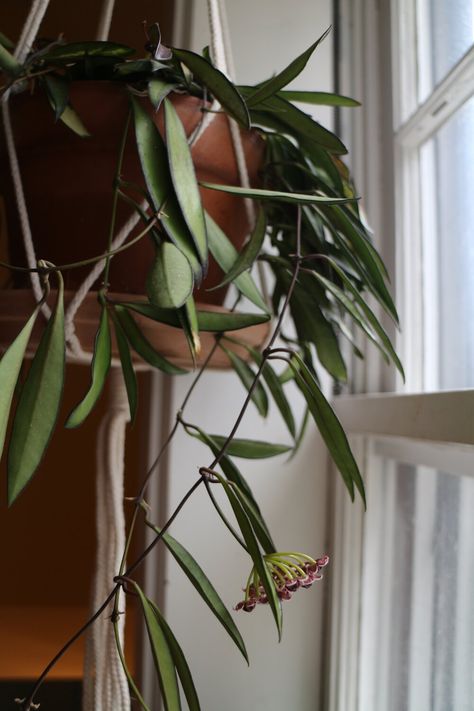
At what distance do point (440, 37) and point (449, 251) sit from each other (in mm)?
264

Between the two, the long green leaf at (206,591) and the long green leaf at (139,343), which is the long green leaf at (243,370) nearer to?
the long green leaf at (139,343)

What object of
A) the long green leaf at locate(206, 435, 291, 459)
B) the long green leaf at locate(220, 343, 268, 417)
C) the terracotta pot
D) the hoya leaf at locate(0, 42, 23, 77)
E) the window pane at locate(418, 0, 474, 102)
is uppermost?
the window pane at locate(418, 0, 474, 102)

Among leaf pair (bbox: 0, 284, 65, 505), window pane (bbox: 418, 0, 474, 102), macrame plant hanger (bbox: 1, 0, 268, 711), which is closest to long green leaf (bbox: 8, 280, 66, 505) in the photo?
leaf pair (bbox: 0, 284, 65, 505)

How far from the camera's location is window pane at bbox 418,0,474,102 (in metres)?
0.81

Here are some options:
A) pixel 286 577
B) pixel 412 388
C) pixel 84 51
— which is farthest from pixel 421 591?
pixel 84 51

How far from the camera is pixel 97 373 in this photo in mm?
506

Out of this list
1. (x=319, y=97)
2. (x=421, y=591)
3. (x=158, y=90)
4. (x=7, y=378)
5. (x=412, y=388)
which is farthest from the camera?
(x=412, y=388)

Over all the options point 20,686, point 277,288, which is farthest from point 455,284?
point 20,686

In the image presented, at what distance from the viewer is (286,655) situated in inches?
37.9

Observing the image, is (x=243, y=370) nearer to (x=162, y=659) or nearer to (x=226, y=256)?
(x=226, y=256)

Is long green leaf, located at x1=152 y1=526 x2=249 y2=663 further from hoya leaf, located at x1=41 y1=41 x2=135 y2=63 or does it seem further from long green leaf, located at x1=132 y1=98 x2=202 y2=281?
hoya leaf, located at x1=41 y1=41 x2=135 y2=63

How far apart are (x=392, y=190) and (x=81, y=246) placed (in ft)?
1.71

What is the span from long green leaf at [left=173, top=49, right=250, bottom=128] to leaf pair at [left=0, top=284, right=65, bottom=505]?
17 centimetres

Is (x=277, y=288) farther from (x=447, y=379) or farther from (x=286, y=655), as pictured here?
(x=286, y=655)
